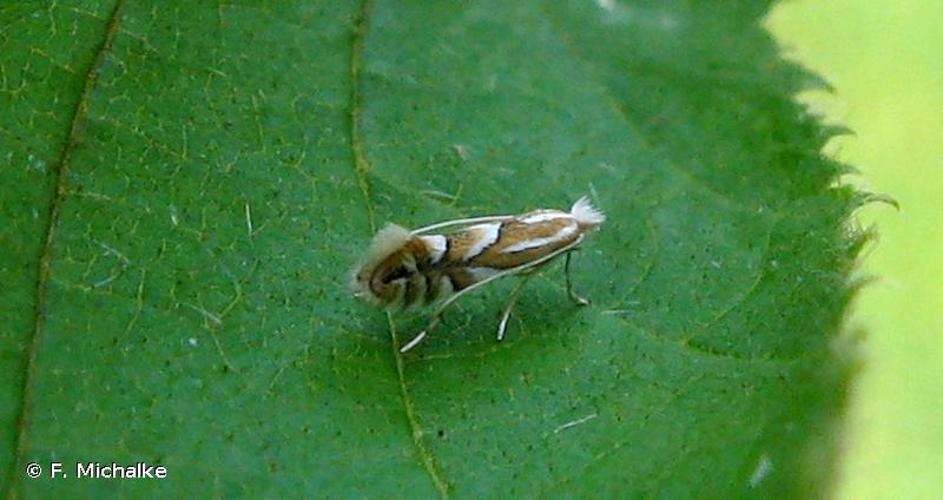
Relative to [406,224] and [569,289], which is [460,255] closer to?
[406,224]

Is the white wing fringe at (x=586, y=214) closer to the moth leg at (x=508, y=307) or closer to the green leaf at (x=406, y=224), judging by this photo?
the green leaf at (x=406, y=224)

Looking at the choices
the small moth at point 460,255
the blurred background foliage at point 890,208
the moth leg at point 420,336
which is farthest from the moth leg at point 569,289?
the blurred background foliage at point 890,208

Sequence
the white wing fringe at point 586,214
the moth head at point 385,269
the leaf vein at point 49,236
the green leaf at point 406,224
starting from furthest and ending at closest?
the white wing fringe at point 586,214, the moth head at point 385,269, the green leaf at point 406,224, the leaf vein at point 49,236

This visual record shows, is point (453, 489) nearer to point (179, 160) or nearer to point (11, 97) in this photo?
point (179, 160)

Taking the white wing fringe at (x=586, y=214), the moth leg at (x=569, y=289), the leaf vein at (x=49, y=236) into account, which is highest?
the white wing fringe at (x=586, y=214)

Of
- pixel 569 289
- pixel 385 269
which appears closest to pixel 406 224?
pixel 385 269

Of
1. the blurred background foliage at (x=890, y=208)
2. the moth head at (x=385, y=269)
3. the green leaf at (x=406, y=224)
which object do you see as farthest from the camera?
the blurred background foliage at (x=890, y=208)
